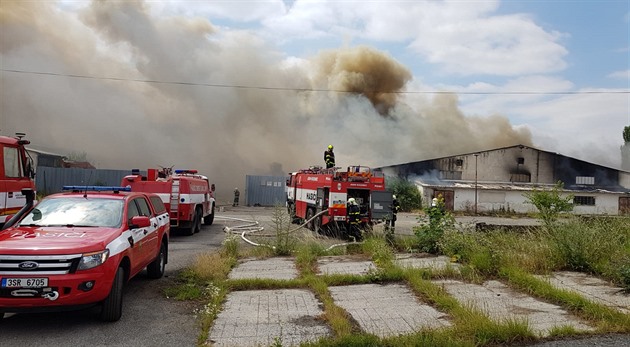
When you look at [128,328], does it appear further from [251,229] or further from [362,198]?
[251,229]

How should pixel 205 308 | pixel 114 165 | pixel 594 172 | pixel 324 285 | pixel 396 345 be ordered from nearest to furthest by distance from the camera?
1. pixel 396 345
2. pixel 205 308
3. pixel 324 285
4. pixel 114 165
5. pixel 594 172

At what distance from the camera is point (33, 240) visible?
557cm

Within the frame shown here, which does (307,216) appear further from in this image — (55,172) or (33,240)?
(55,172)

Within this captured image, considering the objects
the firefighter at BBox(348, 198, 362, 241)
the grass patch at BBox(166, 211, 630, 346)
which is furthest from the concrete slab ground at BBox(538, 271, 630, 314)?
the firefighter at BBox(348, 198, 362, 241)

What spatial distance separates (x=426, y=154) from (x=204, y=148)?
18623 millimetres

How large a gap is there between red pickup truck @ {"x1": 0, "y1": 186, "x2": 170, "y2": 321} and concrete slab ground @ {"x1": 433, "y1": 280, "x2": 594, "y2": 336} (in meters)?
4.12

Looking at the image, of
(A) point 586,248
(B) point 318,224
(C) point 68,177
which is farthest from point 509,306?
(C) point 68,177

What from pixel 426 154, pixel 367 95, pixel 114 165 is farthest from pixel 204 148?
pixel 426 154

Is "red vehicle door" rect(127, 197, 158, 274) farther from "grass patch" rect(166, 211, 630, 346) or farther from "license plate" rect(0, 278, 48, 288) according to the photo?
"license plate" rect(0, 278, 48, 288)

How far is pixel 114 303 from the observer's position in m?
5.69

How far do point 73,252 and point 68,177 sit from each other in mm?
28846

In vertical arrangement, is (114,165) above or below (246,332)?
above

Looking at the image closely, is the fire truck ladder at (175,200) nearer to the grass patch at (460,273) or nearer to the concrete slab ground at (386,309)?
the grass patch at (460,273)

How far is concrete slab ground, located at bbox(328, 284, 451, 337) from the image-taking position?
5420 millimetres
